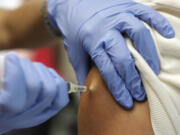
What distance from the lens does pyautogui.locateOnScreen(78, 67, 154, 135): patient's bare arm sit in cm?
67

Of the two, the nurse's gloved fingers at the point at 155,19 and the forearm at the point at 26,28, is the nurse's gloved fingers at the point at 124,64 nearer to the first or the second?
the nurse's gloved fingers at the point at 155,19

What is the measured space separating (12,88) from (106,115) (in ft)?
1.02

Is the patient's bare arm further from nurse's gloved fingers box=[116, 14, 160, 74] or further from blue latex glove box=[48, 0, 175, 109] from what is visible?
nurse's gloved fingers box=[116, 14, 160, 74]

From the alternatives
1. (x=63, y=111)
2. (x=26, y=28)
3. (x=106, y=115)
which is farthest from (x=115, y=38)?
(x=63, y=111)

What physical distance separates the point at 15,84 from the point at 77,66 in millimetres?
403

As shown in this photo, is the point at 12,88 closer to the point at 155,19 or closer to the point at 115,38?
the point at 115,38

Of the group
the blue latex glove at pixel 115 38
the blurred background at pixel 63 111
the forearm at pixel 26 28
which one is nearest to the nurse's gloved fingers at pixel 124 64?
the blue latex glove at pixel 115 38

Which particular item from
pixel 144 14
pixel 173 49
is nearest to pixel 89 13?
pixel 144 14

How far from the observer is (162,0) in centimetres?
73

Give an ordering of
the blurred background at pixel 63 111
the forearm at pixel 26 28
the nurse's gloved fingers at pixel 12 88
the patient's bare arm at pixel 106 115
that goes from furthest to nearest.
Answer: the blurred background at pixel 63 111, the forearm at pixel 26 28, the patient's bare arm at pixel 106 115, the nurse's gloved fingers at pixel 12 88

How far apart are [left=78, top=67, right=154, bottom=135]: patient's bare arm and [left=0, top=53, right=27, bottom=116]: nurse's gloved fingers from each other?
0.25 meters

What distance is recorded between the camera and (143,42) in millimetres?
703

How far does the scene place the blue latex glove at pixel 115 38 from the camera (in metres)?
0.71

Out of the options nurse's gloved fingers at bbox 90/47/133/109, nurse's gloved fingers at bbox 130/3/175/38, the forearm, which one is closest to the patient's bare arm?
nurse's gloved fingers at bbox 90/47/133/109
